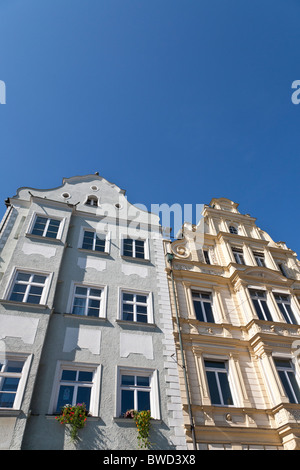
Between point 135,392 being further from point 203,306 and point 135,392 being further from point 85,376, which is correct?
point 203,306

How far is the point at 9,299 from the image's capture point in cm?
1230

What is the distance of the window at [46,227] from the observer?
15602 millimetres

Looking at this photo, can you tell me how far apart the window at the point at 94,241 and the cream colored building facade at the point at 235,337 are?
11.5 ft

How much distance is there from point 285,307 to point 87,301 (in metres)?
10.3

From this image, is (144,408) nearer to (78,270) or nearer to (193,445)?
(193,445)

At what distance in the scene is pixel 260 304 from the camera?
53.0 feet

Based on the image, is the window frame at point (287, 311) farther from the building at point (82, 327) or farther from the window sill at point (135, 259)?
the window sill at point (135, 259)

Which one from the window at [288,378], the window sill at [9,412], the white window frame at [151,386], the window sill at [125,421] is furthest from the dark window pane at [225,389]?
the window sill at [9,412]

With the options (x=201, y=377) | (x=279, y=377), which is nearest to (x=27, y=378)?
(x=201, y=377)

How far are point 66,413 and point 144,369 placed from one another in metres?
3.19

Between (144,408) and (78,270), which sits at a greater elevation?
(78,270)

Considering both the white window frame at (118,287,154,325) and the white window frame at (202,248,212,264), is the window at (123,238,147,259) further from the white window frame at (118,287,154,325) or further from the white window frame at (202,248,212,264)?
the white window frame at (202,248,212,264)

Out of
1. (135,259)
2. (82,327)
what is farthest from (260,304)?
(82,327)

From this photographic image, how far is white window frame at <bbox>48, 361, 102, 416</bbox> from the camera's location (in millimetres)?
10234
